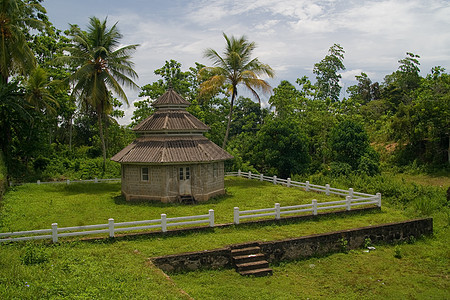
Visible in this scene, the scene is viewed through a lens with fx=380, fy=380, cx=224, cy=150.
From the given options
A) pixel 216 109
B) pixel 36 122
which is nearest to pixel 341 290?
pixel 36 122

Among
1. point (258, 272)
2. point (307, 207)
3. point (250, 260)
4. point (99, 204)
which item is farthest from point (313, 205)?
point (99, 204)

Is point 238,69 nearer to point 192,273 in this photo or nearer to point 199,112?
point 199,112

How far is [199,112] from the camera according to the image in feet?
117

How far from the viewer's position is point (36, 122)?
2989 cm

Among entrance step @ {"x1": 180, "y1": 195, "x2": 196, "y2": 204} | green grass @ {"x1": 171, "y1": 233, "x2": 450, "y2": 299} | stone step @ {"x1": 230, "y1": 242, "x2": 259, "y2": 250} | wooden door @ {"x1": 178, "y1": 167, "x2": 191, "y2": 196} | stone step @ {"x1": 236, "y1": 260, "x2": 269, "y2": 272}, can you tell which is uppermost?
wooden door @ {"x1": 178, "y1": 167, "x2": 191, "y2": 196}

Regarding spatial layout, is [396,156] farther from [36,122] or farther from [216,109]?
[36,122]

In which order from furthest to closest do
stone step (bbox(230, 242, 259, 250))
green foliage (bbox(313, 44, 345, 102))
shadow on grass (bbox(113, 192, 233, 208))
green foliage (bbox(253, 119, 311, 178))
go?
green foliage (bbox(313, 44, 345, 102)) < green foliage (bbox(253, 119, 311, 178)) < shadow on grass (bbox(113, 192, 233, 208)) < stone step (bbox(230, 242, 259, 250))

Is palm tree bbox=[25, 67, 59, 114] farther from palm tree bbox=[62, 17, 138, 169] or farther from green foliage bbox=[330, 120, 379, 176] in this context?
green foliage bbox=[330, 120, 379, 176]

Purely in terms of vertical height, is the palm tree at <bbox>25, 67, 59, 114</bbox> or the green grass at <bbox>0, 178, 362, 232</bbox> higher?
the palm tree at <bbox>25, 67, 59, 114</bbox>

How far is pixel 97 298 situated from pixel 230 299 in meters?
3.86

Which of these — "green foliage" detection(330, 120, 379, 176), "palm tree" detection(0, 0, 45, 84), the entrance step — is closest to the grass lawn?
the entrance step

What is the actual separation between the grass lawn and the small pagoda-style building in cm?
113

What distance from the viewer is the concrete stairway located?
43.4 ft

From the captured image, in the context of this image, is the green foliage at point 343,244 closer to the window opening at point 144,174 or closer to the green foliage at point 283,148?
the window opening at point 144,174
